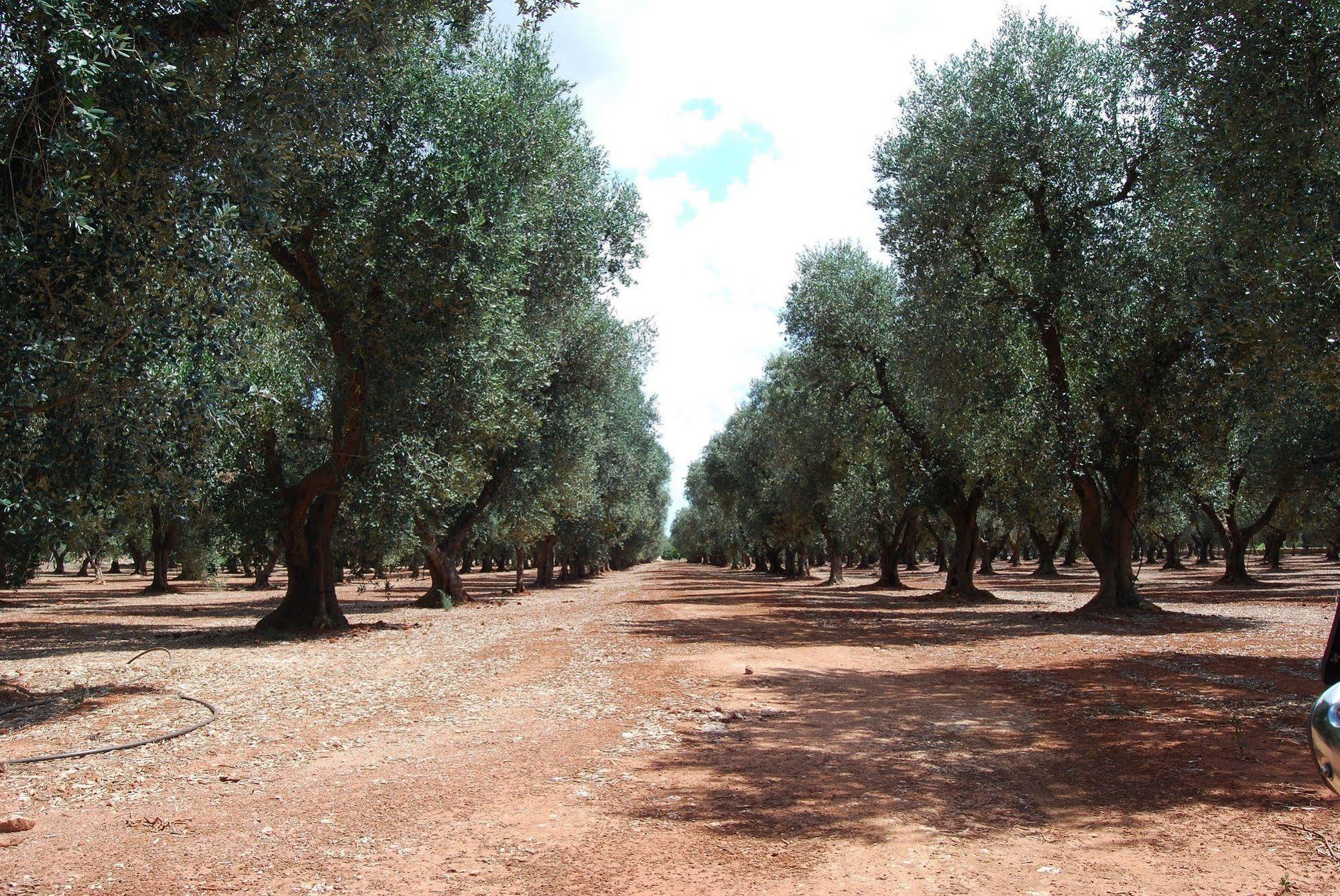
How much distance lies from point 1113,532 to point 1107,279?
6627 millimetres

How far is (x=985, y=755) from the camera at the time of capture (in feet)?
26.1

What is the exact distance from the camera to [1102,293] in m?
20.9

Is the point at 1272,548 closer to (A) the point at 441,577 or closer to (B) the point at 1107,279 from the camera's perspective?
(B) the point at 1107,279

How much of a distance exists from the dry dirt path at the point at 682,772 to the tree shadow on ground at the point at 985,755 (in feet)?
0.14

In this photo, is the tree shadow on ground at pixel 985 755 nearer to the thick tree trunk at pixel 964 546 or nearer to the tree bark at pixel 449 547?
the thick tree trunk at pixel 964 546

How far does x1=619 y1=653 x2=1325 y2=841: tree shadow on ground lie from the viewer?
20.6 ft

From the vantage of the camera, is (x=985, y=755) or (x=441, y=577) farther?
(x=441, y=577)

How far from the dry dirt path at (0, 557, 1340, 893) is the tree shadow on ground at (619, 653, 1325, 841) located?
0.14 ft

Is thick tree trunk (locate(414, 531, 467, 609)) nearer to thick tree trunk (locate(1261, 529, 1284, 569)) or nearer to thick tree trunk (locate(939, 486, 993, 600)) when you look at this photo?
thick tree trunk (locate(939, 486, 993, 600))

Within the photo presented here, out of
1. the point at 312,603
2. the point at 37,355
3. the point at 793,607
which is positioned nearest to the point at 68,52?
the point at 37,355

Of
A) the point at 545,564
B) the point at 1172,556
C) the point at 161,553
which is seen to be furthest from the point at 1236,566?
the point at 161,553

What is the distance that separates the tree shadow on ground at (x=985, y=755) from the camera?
6.27 metres

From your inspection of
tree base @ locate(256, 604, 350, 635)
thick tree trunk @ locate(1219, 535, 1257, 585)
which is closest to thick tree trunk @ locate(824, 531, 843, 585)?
thick tree trunk @ locate(1219, 535, 1257, 585)

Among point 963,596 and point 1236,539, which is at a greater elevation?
point 1236,539
